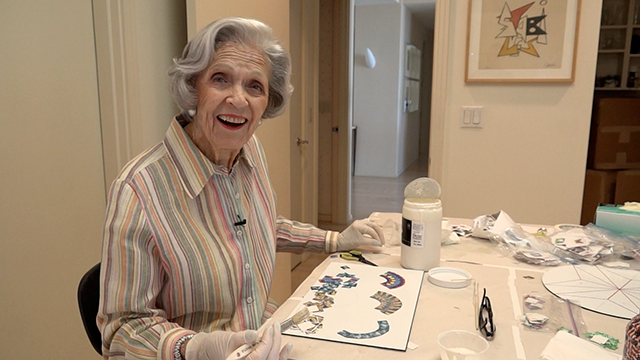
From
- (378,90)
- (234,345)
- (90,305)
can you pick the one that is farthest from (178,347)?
(378,90)

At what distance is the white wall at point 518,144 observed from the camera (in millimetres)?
2215

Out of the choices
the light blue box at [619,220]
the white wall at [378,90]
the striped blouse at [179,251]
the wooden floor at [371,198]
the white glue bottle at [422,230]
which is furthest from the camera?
the white wall at [378,90]

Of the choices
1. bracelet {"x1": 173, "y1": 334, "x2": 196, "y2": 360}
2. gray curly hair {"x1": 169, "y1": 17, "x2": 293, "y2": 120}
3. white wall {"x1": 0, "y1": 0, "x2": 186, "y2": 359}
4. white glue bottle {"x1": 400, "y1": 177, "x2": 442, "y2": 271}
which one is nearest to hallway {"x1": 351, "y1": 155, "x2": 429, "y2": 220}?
white wall {"x1": 0, "y1": 0, "x2": 186, "y2": 359}

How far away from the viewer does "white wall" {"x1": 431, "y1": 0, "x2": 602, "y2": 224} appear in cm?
221

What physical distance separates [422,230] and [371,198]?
430 centimetres

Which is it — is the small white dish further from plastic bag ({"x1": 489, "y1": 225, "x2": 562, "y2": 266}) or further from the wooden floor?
the wooden floor

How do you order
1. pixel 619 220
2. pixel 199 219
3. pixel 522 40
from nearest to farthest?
1. pixel 199 219
2. pixel 619 220
3. pixel 522 40

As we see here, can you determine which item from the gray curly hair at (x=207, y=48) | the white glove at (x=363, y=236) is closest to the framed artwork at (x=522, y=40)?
the white glove at (x=363, y=236)

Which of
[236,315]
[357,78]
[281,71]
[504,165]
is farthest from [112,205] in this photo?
[357,78]

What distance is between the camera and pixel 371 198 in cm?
540

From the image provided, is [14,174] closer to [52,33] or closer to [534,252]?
[52,33]

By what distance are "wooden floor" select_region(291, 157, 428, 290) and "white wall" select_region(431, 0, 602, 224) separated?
135 centimetres

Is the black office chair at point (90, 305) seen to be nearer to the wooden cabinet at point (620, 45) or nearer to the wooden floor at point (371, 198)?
the wooden floor at point (371, 198)

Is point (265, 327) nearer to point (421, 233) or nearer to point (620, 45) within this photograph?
point (421, 233)
